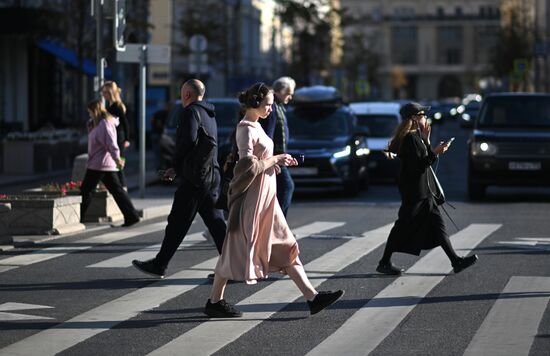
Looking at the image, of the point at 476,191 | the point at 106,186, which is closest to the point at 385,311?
the point at 106,186

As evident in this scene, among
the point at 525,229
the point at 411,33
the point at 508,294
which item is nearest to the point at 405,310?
the point at 508,294

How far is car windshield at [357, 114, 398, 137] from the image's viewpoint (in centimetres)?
3111

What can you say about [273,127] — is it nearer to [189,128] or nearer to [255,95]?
[189,128]

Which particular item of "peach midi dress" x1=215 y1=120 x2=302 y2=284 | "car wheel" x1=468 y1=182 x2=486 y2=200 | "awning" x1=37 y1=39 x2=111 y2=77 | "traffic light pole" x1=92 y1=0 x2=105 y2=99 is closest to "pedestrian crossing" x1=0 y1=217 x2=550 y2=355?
"peach midi dress" x1=215 y1=120 x2=302 y2=284

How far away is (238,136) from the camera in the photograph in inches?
404

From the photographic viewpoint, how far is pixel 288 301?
444 inches

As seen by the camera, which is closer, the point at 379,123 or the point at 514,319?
the point at 514,319

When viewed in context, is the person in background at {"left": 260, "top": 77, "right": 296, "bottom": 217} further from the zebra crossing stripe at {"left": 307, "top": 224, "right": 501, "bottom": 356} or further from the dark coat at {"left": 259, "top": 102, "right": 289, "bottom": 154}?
the zebra crossing stripe at {"left": 307, "top": 224, "right": 501, "bottom": 356}

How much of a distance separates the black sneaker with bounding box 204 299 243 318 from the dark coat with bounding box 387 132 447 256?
2932 millimetres

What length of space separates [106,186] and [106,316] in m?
7.37

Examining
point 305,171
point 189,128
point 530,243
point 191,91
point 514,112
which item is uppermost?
point 191,91

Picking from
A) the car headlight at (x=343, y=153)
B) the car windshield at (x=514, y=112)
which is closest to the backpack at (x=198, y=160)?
the car headlight at (x=343, y=153)

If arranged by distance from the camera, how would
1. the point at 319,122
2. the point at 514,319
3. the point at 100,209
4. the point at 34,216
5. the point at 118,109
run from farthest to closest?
the point at 319,122 → the point at 118,109 → the point at 100,209 → the point at 34,216 → the point at 514,319

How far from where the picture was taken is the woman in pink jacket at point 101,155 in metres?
17.6
